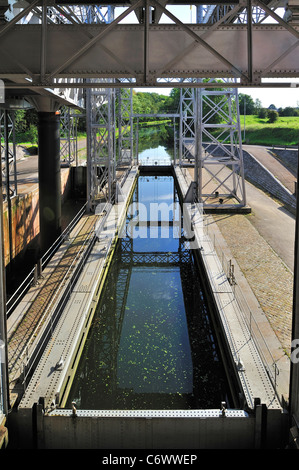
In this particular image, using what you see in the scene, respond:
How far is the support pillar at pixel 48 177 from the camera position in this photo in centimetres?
1772

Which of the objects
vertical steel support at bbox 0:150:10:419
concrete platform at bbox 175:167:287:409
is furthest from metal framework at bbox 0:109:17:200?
vertical steel support at bbox 0:150:10:419

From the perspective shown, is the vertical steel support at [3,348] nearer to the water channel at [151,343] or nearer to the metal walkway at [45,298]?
the metal walkway at [45,298]

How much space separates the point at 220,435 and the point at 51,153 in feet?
43.1

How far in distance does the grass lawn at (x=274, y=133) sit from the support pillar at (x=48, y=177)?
37.5 metres

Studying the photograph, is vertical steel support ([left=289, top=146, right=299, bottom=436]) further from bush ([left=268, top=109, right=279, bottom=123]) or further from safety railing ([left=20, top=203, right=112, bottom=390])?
bush ([left=268, top=109, right=279, bottom=123])

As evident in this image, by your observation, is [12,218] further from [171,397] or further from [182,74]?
[182,74]

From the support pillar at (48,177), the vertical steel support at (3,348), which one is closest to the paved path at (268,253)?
the vertical steel support at (3,348)

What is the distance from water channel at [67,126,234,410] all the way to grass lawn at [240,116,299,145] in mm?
38047

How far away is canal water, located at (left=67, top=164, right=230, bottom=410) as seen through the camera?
30.7ft

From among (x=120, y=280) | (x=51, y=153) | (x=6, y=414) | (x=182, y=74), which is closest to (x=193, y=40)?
(x=182, y=74)

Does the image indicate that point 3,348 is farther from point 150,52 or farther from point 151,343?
point 151,343

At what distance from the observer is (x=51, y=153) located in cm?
1802

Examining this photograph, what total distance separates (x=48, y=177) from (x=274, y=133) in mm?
46141

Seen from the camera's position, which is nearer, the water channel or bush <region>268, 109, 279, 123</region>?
the water channel
